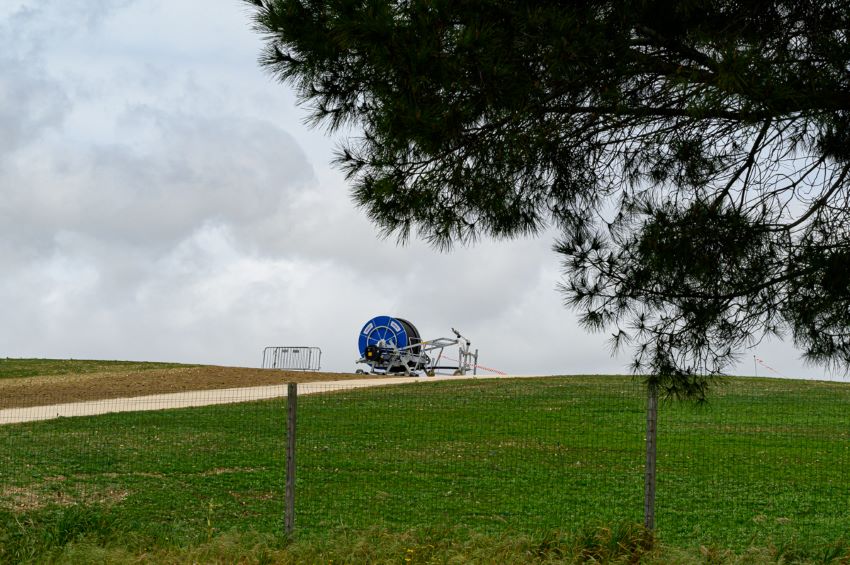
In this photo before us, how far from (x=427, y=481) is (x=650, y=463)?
170 inches

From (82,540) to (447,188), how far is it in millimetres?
4077

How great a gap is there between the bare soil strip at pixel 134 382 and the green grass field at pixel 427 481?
3.77m

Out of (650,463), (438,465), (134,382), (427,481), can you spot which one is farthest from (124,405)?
(650,463)

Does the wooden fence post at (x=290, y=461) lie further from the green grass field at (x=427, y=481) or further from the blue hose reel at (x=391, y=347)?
the blue hose reel at (x=391, y=347)

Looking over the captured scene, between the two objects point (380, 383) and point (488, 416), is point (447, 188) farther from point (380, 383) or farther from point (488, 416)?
point (380, 383)

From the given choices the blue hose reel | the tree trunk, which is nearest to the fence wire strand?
the tree trunk

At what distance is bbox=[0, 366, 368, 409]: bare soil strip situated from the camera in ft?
70.1

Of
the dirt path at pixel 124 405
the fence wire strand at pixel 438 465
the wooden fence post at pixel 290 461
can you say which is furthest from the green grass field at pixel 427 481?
the dirt path at pixel 124 405

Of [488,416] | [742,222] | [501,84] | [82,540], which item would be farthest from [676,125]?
[488,416]

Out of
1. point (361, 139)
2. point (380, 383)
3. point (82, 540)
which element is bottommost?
point (82, 540)

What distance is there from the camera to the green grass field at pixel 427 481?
26.6 ft

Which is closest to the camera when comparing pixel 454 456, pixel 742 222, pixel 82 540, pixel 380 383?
pixel 742 222

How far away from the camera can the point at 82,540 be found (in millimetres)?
7973

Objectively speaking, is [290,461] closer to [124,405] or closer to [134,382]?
[124,405]
